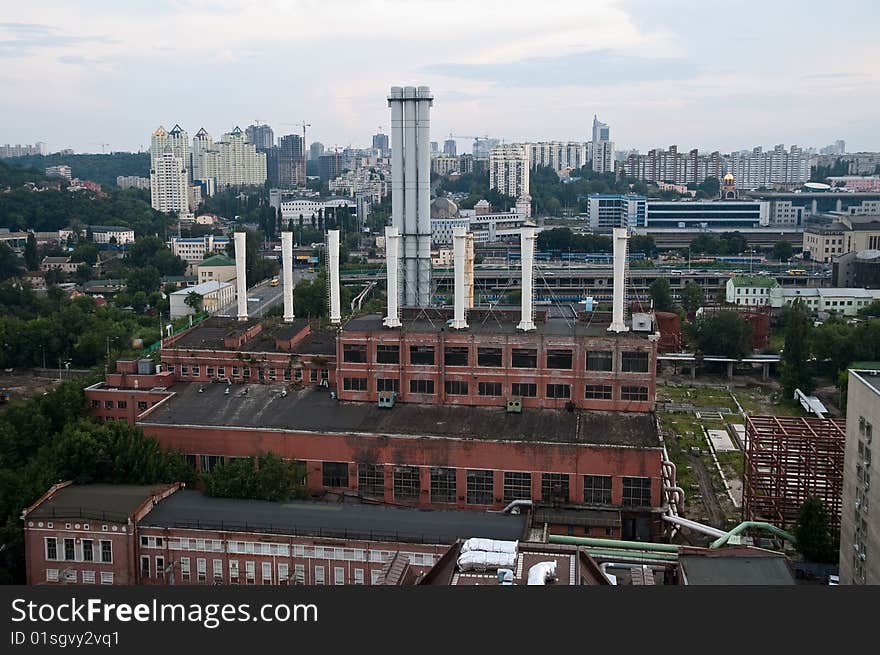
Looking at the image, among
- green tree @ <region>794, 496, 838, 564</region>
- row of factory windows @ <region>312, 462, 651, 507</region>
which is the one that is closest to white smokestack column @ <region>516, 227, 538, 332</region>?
row of factory windows @ <region>312, 462, 651, 507</region>

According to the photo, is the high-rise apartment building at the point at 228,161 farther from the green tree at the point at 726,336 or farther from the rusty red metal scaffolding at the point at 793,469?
the rusty red metal scaffolding at the point at 793,469

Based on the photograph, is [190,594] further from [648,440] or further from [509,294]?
[509,294]

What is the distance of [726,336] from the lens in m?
43.5

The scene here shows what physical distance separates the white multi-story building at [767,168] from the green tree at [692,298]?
9687 cm

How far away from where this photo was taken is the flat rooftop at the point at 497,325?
85.8ft

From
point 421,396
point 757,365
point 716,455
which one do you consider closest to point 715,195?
point 757,365

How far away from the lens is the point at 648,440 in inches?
910

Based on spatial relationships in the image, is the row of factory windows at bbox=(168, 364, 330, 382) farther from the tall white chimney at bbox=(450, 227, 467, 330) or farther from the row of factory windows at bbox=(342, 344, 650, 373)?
the tall white chimney at bbox=(450, 227, 467, 330)

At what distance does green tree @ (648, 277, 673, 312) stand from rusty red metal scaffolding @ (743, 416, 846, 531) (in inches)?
1229

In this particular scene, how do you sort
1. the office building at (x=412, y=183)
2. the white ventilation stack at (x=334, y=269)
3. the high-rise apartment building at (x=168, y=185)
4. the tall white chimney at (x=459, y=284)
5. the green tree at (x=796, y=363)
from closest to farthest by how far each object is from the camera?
the tall white chimney at (x=459, y=284) → the white ventilation stack at (x=334, y=269) → the office building at (x=412, y=183) → the green tree at (x=796, y=363) → the high-rise apartment building at (x=168, y=185)

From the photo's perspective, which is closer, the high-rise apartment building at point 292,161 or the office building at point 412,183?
the office building at point 412,183

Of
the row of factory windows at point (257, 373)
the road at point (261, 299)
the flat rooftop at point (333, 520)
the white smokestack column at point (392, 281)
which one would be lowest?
the flat rooftop at point (333, 520)

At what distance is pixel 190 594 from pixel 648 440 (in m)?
15.5

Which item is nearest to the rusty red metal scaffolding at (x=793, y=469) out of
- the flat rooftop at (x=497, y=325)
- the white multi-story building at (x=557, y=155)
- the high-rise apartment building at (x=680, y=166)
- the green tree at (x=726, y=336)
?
the flat rooftop at (x=497, y=325)
